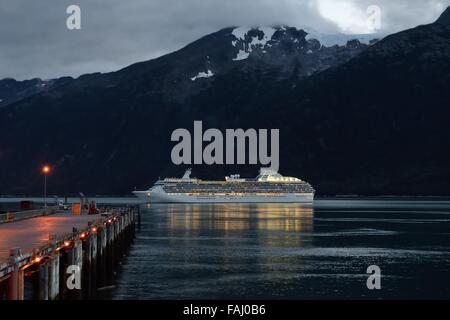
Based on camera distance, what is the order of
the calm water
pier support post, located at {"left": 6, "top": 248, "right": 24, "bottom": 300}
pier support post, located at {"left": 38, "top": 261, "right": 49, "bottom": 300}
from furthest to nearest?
the calm water → pier support post, located at {"left": 38, "top": 261, "right": 49, "bottom": 300} → pier support post, located at {"left": 6, "top": 248, "right": 24, "bottom": 300}

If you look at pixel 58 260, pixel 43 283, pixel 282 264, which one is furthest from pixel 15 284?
pixel 282 264

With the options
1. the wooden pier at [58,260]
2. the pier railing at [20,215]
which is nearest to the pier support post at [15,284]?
the wooden pier at [58,260]

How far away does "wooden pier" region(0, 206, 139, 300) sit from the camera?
89.7 feet

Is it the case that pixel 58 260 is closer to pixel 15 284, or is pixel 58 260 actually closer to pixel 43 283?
pixel 43 283

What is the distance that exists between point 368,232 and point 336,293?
2110 inches

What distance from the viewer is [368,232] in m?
99.5

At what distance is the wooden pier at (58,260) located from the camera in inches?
1076

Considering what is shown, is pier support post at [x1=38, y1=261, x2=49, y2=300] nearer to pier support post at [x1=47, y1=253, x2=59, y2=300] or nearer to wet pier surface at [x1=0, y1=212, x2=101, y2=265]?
pier support post at [x1=47, y1=253, x2=59, y2=300]

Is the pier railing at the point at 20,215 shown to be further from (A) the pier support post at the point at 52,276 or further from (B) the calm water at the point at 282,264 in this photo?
(A) the pier support post at the point at 52,276

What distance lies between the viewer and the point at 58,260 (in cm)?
3161

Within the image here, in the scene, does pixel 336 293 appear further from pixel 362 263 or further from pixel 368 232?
pixel 368 232

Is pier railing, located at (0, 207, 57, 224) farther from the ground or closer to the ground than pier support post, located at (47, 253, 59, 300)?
farther from the ground

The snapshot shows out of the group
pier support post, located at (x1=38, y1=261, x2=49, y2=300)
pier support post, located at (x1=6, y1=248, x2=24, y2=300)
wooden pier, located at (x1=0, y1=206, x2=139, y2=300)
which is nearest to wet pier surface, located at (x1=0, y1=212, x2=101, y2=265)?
wooden pier, located at (x1=0, y1=206, x2=139, y2=300)
